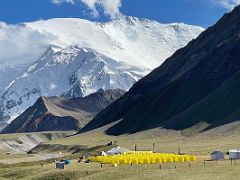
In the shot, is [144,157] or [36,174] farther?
[144,157]

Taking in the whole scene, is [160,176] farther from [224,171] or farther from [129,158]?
[129,158]

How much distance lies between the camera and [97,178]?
95125 millimetres

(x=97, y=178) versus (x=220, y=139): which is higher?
(x=220, y=139)

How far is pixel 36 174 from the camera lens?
11081cm

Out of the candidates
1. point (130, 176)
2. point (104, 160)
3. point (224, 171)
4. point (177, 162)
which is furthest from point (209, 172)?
point (104, 160)

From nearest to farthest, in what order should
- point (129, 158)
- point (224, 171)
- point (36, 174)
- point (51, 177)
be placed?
point (224, 171), point (51, 177), point (36, 174), point (129, 158)

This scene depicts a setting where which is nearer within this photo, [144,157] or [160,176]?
[160,176]

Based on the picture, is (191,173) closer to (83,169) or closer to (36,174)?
(83,169)

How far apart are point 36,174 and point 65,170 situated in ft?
21.2

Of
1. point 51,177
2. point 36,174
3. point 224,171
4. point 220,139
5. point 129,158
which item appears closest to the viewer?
point 224,171

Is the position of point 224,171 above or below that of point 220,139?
below

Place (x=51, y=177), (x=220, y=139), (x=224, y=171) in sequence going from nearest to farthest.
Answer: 1. (x=224, y=171)
2. (x=51, y=177)
3. (x=220, y=139)

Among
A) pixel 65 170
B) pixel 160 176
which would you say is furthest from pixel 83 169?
pixel 160 176

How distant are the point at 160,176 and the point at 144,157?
28.6m
